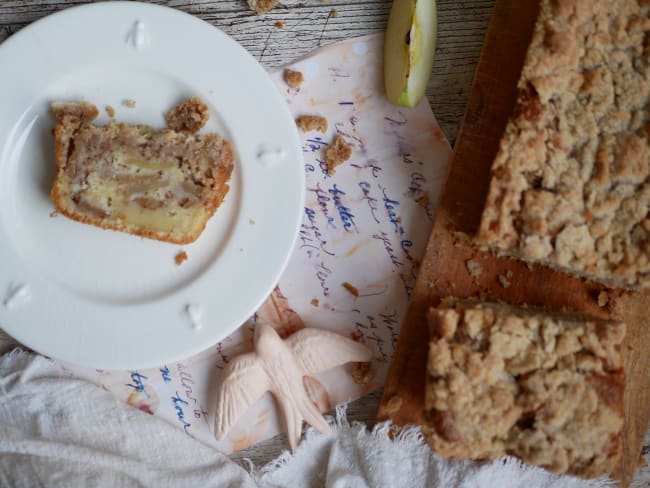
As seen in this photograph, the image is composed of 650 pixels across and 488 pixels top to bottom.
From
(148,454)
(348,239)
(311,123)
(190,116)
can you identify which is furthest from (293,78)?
(148,454)

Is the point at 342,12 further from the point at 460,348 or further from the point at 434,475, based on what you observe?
the point at 434,475

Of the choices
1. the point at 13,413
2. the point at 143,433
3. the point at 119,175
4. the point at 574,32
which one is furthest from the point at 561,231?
the point at 13,413

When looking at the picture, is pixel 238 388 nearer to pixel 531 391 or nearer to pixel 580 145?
pixel 531 391

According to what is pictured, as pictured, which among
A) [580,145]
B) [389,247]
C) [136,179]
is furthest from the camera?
[389,247]

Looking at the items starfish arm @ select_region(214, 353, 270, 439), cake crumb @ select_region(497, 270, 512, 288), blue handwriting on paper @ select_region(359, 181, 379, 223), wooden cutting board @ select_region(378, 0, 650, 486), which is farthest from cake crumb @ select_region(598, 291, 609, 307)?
starfish arm @ select_region(214, 353, 270, 439)

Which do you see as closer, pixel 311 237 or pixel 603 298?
pixel 603 298

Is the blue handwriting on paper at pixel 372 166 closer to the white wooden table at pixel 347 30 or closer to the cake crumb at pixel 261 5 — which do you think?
the white wooden table at pixel 347 30
